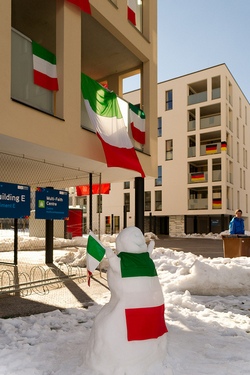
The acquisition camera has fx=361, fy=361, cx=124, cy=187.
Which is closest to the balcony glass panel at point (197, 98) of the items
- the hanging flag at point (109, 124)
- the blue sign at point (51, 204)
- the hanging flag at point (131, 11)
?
the hanging flag at point (131, 11)

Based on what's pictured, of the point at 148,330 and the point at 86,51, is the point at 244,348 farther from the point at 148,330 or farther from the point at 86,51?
the point at 86,51

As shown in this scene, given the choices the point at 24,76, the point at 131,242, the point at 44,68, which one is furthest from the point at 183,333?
the point at 44,68

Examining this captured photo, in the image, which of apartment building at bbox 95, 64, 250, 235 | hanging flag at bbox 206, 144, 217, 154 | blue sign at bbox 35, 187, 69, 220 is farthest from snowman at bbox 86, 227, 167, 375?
hanging flag at bbox 206, 144, 217, 154

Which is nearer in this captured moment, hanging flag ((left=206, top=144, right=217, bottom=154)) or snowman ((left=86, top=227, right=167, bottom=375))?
snowman ((left=86, top=227, right=167, bottom=375))

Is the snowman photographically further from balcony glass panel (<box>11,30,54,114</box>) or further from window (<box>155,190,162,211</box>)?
window (<box>155,190,162,211</box>)

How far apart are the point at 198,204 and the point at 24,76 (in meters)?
30.0

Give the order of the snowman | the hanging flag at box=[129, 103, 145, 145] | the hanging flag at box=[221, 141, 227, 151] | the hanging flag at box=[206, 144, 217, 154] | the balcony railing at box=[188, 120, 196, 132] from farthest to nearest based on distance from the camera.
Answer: the balcony railing at box=[188, 120, 196, 132] < the hanging flag at box=[206, 144, 217, 154] < the hanging flag at box=[221, 141, 227, 151] < the hanging flag at box=[129, 103, 145, 145] < the snowman

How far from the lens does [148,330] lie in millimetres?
3920

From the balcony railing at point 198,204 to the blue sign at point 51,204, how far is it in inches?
1010

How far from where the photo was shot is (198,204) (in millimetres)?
36031

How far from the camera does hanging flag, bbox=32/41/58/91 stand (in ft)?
26.4

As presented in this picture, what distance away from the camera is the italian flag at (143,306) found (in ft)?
12.7

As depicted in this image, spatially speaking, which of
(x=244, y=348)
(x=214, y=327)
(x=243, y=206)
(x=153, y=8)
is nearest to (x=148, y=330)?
(x=244, y=348)

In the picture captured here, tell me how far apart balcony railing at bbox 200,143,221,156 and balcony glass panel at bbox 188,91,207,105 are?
4.83 meters
